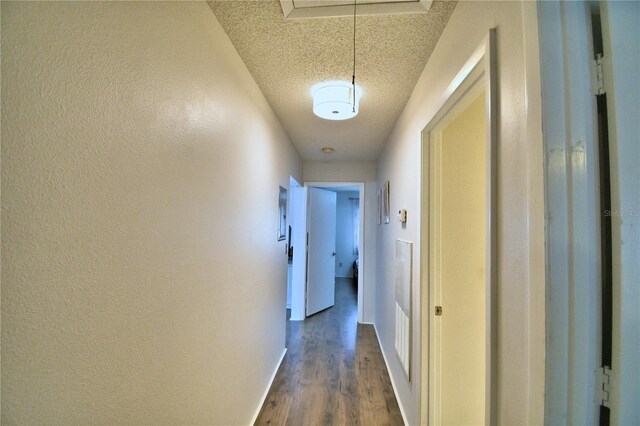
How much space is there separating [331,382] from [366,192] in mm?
2512

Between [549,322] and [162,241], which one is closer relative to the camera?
[549,322]

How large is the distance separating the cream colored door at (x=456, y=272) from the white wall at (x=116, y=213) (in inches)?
45.5

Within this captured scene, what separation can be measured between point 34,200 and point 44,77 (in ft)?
0.79

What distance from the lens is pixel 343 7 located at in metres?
1.20

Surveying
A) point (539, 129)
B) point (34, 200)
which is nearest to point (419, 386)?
point (539, 129)

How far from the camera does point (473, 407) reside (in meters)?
1.66

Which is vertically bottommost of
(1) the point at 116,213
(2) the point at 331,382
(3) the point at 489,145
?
(2) the point at 331,382

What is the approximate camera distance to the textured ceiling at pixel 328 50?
1238mm

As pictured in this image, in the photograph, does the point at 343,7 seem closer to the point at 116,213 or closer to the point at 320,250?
the point at 116,213

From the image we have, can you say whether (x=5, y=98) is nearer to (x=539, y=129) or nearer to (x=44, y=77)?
(x=44, y=77)

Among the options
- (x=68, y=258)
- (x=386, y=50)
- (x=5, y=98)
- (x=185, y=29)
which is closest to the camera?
(x=5, y=98)

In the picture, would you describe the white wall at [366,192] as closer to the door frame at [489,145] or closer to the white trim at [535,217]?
the door frame at [489,145]

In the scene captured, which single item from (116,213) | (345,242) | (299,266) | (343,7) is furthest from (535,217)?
(345,242)

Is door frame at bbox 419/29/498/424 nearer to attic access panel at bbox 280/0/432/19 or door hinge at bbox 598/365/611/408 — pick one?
door hinge at bbox 598/365/611/408
